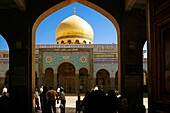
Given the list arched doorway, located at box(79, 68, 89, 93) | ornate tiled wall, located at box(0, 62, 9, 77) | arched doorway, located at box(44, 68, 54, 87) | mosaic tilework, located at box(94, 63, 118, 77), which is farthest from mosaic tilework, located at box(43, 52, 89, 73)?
ornate tiled wall, located at box(0, 62, 9, 77)

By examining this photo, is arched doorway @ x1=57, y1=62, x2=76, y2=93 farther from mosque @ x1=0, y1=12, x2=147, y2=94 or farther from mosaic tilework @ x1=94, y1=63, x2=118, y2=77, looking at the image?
mosaic tilework @ x1=94, y1=63, x2=118, y2=77

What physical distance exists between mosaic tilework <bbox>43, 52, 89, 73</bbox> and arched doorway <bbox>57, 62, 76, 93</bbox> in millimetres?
1285

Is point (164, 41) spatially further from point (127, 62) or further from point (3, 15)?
point (3, 15)

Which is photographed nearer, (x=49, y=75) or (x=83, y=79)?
(x=83, y=79)

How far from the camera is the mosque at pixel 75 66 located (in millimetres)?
26594

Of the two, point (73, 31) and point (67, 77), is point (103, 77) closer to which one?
point (67, 77)

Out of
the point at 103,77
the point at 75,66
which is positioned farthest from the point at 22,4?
the point at 103,77

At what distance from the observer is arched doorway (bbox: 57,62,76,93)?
27203 mm

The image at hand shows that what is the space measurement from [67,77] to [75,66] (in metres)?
1.52

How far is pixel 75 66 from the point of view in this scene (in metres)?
26.9

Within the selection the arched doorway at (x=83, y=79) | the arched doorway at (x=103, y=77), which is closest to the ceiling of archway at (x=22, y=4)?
the arched doorway at (x=83, y=79)

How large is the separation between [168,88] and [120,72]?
6.92 metres

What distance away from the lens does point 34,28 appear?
10078mm

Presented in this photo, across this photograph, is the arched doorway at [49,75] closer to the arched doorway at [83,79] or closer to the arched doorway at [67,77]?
the arched doorway at [67,77]
